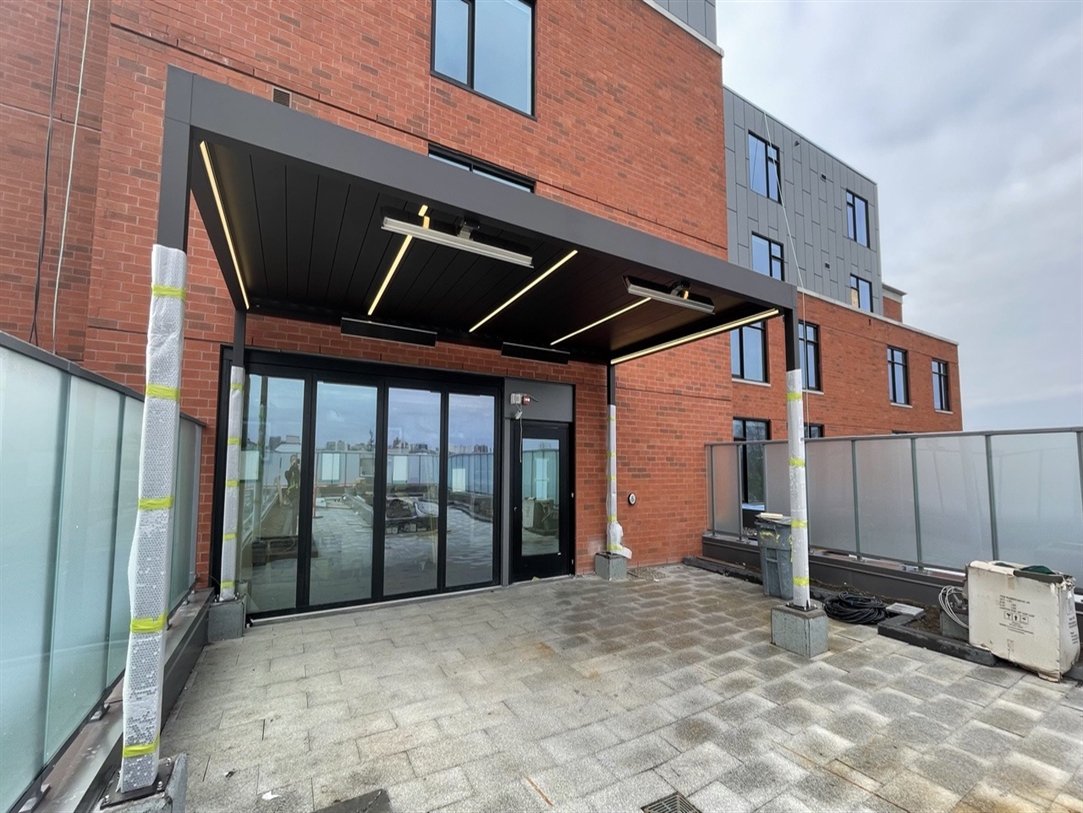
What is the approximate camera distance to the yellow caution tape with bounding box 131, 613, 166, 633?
82.2 inches

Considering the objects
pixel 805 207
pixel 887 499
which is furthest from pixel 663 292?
pixel 805 207

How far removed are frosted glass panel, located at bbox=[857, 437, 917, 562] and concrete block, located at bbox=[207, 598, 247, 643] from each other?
758cm

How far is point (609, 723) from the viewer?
325 centimetres

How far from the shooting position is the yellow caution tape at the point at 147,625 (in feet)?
6.85

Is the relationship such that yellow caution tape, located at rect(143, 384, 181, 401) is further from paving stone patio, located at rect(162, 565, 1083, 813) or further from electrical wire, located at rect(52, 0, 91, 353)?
electrical wire, located at rect(52, 0, 91, 353)

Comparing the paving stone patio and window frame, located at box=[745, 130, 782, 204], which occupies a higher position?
window frame, located at box=[745, 130, 782, 204]

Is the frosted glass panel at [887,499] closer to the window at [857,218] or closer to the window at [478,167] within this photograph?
the window at [478,167]

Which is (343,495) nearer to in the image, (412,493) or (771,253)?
(412,493)

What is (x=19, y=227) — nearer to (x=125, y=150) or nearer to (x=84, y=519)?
(x=125, y=150)

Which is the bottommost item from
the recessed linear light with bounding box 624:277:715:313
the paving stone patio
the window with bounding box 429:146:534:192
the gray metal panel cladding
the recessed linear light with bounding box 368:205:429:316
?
the paving stone patio

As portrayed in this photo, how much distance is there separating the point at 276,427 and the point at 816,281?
16851 millimetres

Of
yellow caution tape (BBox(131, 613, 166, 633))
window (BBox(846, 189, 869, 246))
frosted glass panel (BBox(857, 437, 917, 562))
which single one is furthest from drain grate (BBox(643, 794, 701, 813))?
window (BBox(846, 189, 869, 246))

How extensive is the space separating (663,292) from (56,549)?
4.51 metres

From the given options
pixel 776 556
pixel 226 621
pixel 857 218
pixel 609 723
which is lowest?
pixel 609 723
